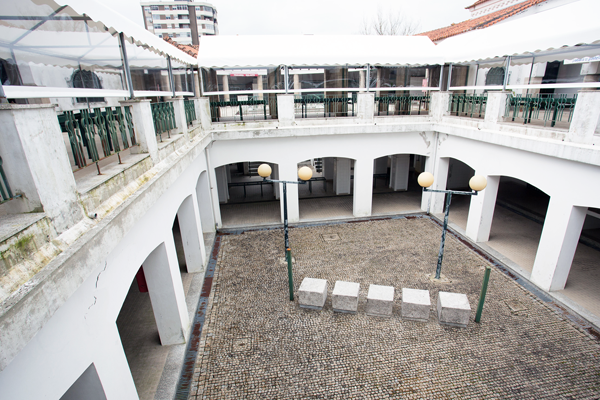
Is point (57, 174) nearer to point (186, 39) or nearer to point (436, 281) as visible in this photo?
point (436, 281)

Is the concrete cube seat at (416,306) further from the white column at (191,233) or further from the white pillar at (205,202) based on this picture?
the white pillar at (205,202)

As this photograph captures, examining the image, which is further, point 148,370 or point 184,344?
point 184,344

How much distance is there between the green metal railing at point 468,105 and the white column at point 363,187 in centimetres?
339

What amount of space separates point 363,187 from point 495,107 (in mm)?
4756

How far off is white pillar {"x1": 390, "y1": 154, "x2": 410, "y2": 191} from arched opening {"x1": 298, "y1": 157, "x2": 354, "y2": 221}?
6.81 feet

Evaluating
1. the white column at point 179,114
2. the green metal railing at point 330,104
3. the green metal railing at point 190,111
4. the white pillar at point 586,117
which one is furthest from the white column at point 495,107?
the green metal railing at point 190,111

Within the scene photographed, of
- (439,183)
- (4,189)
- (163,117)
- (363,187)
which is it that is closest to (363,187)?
(363,187)

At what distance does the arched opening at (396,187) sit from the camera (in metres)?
12.8

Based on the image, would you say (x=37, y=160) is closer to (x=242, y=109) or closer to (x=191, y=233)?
(x=191, y=233)

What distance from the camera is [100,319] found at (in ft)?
11.1

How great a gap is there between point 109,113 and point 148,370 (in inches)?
172

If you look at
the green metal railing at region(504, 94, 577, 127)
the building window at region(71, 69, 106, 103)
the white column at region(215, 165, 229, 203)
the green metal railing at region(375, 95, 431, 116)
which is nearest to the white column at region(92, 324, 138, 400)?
the building window at region(71, 69, 106, 103)

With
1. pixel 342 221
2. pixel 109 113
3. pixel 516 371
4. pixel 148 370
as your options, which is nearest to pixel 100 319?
pixel 109 113

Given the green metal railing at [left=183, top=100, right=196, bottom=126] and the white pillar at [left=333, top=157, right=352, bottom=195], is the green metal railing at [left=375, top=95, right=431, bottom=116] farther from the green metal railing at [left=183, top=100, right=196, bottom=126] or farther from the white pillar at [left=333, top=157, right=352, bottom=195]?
the green metal railing at [left=183, top=100, right=196, bottom=126]
